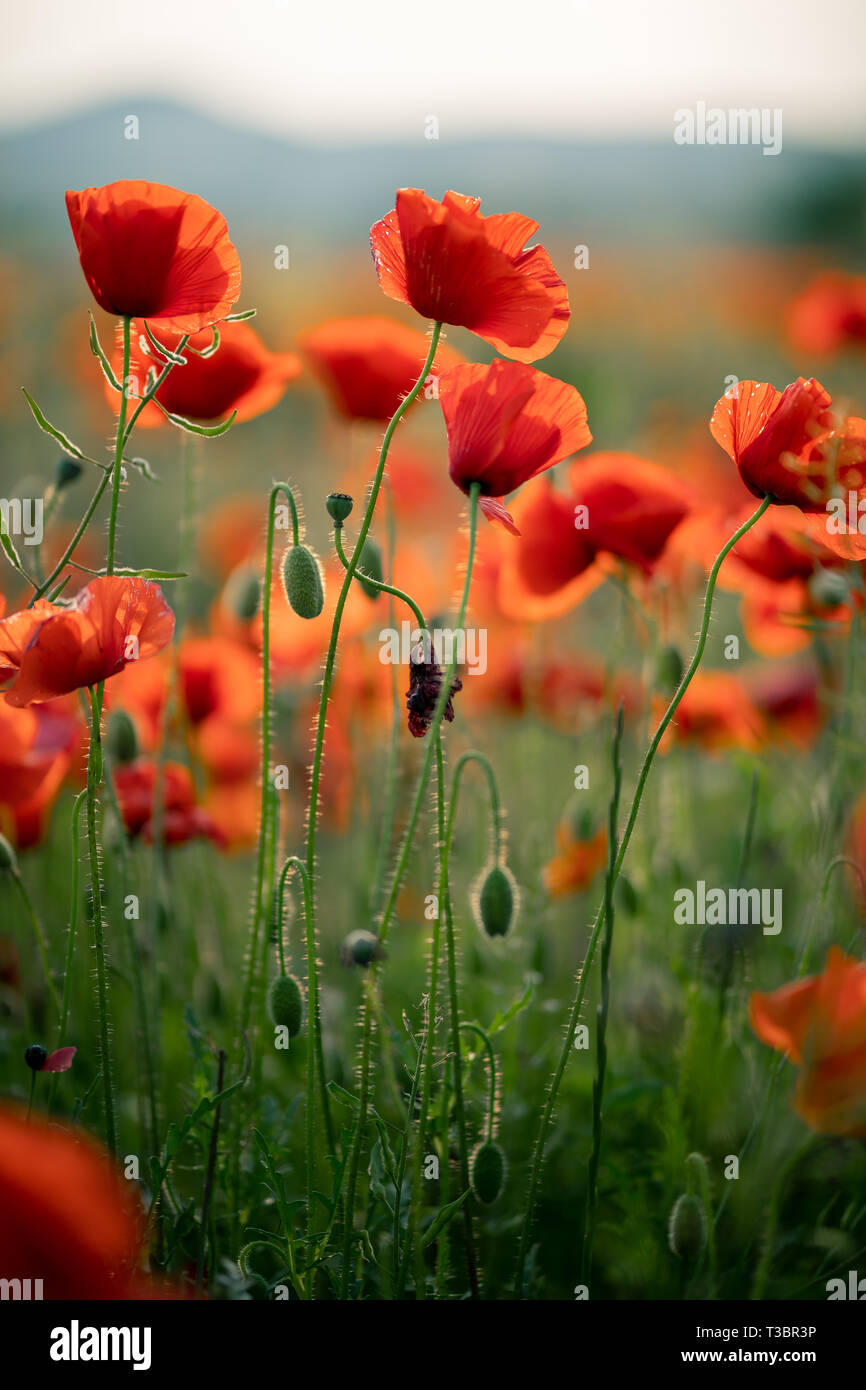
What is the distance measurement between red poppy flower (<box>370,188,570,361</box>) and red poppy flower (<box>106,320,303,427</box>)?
1.08 feet

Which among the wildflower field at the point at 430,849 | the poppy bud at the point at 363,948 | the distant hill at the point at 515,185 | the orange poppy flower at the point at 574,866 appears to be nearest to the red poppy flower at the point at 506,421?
the wildflower field at the point at 430,849

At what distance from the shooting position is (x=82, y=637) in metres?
1.00

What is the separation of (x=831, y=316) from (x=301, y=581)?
2.30 m

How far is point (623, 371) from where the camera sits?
607cm

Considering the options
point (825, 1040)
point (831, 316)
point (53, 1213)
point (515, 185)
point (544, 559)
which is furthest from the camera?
point (515, 185)

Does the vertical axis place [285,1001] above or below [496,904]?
below

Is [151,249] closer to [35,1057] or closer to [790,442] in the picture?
[790,442]

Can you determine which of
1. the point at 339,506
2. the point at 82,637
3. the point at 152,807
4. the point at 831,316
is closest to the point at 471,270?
the point at 339,506

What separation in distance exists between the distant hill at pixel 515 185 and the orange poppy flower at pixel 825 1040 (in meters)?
4.45

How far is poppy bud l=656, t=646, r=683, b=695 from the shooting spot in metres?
1.68

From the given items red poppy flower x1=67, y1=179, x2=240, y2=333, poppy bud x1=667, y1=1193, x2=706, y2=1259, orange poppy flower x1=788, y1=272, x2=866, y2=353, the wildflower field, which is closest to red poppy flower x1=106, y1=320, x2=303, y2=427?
the wildflower field

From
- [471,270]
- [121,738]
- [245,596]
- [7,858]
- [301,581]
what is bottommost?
[7,858]

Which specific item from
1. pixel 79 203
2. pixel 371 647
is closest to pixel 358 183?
pixel 371 647

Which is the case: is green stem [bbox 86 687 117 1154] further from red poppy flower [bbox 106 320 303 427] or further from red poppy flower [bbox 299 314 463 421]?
red poppy flower [bbox 299 314 463 421]
